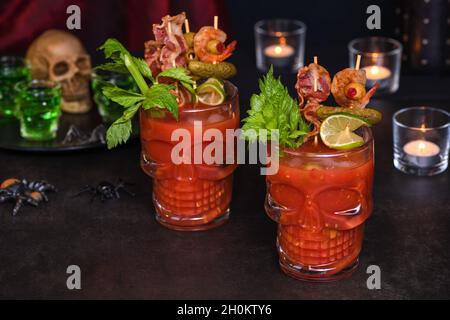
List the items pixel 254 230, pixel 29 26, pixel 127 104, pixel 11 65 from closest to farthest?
pixel 127 104, pixel 254 230, pixel 11 65, pixel 29 26

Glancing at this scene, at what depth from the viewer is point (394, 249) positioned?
5.88 ft

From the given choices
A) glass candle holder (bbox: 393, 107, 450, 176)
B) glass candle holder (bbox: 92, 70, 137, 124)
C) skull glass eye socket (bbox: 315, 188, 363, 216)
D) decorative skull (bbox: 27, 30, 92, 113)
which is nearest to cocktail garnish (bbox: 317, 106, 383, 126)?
skull glass eye socket (bbox: 315, 188, 363, 216)

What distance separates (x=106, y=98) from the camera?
90.3 inches

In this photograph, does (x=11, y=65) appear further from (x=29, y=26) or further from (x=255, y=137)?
(x=255, y=137)

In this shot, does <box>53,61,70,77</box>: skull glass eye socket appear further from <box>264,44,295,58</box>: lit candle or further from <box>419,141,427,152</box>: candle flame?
<box>419,141,427,152</box>: candle flame

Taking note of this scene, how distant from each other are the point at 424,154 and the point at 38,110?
0.87 meters

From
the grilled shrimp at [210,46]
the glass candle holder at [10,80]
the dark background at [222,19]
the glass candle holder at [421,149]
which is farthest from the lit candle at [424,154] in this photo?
the glass candle holder at [10,80]

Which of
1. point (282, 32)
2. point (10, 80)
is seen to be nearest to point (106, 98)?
point (10, 80)

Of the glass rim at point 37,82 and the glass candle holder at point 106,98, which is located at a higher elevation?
the glass rim at point 37,82

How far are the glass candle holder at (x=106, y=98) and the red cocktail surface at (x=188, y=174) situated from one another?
44cm

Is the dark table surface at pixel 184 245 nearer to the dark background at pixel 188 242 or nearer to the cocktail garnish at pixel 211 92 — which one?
the dark background at pixel 188 242

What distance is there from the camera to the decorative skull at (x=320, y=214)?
5.33 ft
